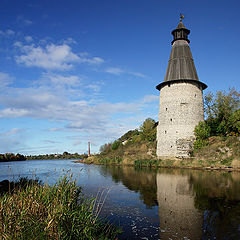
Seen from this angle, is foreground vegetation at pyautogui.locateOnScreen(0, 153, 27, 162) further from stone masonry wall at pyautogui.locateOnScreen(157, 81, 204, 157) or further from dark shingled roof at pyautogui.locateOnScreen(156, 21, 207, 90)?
dark shingled roof at pyautogui.locateOnScreen(156, 21, 207, 90)

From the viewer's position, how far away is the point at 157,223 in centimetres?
682

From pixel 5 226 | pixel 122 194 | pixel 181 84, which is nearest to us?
pixel 5 226

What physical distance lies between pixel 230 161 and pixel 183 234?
19034 mm

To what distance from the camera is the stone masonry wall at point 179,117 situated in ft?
92.2

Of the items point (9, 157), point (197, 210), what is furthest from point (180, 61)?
point (9, 157)

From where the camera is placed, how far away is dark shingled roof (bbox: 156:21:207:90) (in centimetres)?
2906

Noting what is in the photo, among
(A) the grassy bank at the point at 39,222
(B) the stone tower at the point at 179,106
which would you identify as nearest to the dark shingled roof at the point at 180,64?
(B) the stone tower at the point at 179,106

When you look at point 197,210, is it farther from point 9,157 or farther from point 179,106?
point 9,157

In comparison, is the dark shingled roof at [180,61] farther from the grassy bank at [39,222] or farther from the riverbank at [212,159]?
the grassy bank at [39,222]

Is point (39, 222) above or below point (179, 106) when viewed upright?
below

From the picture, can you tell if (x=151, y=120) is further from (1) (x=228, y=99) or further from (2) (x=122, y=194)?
(2) (x=122, y=194)

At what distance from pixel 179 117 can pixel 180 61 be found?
850 centimetres

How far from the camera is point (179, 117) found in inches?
1120

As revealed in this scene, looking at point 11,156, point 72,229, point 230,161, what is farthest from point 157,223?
point 11,156
